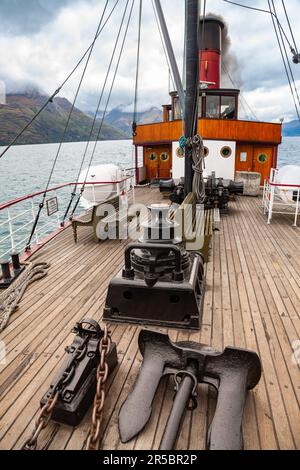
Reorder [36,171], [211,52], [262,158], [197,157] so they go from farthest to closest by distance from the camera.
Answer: [36,171]
[211,52]
[262,158]
[197,157]

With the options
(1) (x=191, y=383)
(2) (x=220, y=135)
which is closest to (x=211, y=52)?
(2) (x=220, y=135)

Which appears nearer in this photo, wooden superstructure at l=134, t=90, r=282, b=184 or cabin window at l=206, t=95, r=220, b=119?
wooden superstructure at l=134, t=90, r=282, b=184

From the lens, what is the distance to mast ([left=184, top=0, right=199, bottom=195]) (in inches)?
208

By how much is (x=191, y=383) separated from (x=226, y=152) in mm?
12370

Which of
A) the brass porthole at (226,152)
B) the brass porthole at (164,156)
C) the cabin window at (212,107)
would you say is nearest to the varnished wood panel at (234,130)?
the brass porthole at (226,152)

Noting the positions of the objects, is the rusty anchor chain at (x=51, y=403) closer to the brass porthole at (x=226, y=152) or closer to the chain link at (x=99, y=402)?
the chain link at (x=99, y=402)

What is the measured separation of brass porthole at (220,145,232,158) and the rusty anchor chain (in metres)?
12.2

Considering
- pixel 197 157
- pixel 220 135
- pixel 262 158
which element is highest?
pixel 220 135

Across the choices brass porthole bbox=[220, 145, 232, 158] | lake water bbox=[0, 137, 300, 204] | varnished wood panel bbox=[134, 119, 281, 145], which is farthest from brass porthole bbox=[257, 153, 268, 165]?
lake water bbox=[0, 137, 300, 204]

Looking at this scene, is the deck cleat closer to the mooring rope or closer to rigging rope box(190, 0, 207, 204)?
the mooring rope

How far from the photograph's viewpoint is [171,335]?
122 inches

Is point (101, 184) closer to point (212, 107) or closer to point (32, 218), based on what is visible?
point (32, 218)
